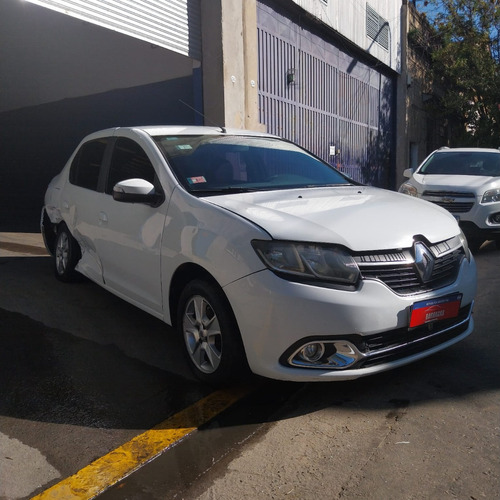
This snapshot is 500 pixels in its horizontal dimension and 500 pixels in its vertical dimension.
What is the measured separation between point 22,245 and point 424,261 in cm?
698

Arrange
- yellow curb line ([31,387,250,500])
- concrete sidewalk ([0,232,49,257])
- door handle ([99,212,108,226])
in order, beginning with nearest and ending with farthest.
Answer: yellow curb line ([31,387,250,500]) → door handle ([99,212,108,226]) → concrete sidewalk ([0,232,49,257])

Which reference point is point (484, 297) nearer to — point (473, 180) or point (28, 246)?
point (473, 180)

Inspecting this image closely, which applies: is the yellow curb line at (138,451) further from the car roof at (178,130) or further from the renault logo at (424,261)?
the car roof at (178,130)

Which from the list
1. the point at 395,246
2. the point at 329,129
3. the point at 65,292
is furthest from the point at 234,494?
the point at 329,129

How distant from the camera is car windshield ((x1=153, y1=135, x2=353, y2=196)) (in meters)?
3.91

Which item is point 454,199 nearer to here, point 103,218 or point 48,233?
Result: point 103,218

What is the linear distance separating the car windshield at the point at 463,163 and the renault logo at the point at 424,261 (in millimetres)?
6199

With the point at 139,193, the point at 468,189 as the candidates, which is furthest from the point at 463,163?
the point at 139,193

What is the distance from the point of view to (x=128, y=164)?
14.6 ft

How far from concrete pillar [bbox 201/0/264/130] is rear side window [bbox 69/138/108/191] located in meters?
4.22

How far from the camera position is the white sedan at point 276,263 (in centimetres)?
294

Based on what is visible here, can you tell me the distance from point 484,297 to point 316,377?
3.18m

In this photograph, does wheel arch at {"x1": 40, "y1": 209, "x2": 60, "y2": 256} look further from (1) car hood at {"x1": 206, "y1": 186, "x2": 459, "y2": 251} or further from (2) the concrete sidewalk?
(1) car hood at {"x1": 206, "y1": 186, "x2": 459, "y2": 251}

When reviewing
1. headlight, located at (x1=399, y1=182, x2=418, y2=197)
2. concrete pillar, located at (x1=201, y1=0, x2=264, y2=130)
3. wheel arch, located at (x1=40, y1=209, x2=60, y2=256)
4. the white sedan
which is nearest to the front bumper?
the white sedan
